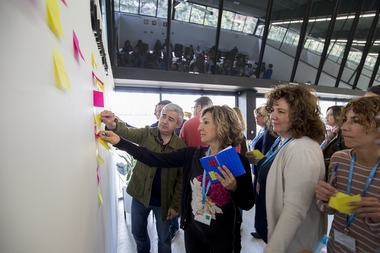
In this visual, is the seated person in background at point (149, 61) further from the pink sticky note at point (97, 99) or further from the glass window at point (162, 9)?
the pink sticky note at point (97, 99)

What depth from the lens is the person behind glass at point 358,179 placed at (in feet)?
3.12

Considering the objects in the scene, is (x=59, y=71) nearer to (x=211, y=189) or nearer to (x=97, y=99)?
(x=97, y=99)

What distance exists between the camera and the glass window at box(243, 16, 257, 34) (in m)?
5.78

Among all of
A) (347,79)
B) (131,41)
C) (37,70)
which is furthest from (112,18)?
(347,79)

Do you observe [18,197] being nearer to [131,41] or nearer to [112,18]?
[112,18]

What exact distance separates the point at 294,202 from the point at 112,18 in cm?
482

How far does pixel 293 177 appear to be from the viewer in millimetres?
994

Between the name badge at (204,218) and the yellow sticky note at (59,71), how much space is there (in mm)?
1089

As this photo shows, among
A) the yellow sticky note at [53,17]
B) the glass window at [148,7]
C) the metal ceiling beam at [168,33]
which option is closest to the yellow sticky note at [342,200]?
the yellow sticky note at [53,17]

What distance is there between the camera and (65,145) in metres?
0.50

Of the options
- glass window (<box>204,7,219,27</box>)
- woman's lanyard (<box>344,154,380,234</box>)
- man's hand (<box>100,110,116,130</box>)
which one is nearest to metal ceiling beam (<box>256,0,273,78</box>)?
glass window (<box>204,7,219,27</box>)

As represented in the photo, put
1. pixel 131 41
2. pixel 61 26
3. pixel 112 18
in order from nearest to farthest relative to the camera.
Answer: pixel 61 26, pixel 112 18, pixel 131 41

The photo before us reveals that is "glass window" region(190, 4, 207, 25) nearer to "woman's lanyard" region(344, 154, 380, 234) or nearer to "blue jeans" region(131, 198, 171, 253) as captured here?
"blue jeans" region(131, 198, 171, 253)

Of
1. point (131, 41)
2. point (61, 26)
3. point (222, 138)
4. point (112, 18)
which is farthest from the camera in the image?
point (131, 41)
